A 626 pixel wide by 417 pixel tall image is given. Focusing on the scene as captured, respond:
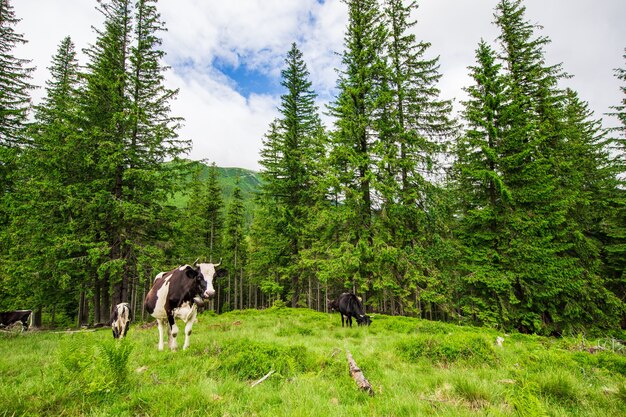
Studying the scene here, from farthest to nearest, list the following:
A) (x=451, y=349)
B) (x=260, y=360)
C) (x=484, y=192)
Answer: (x=484, y=192) < (x=451, y=349) < (x=260, y=360)

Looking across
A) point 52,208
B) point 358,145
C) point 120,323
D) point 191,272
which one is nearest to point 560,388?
point 191,272

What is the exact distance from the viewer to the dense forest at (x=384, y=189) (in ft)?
48.4

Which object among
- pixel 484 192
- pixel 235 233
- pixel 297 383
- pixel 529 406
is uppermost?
pixel 484 192

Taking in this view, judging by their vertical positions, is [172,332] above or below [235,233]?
below

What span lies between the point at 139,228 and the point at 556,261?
23.5m

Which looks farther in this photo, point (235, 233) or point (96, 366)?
point (235, 233)

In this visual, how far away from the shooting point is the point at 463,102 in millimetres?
17703

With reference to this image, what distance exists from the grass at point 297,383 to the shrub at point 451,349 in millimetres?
28

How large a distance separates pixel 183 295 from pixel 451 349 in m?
6.97

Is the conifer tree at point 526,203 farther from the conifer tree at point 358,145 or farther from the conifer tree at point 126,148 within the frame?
the conifer tree at point 126,148

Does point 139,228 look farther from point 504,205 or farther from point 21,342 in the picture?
point 504,205

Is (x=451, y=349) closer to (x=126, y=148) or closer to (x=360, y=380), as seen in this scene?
(x=360, y=380)

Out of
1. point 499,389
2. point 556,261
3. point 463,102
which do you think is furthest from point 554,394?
point 463,102

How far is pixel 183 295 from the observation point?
303 inches
